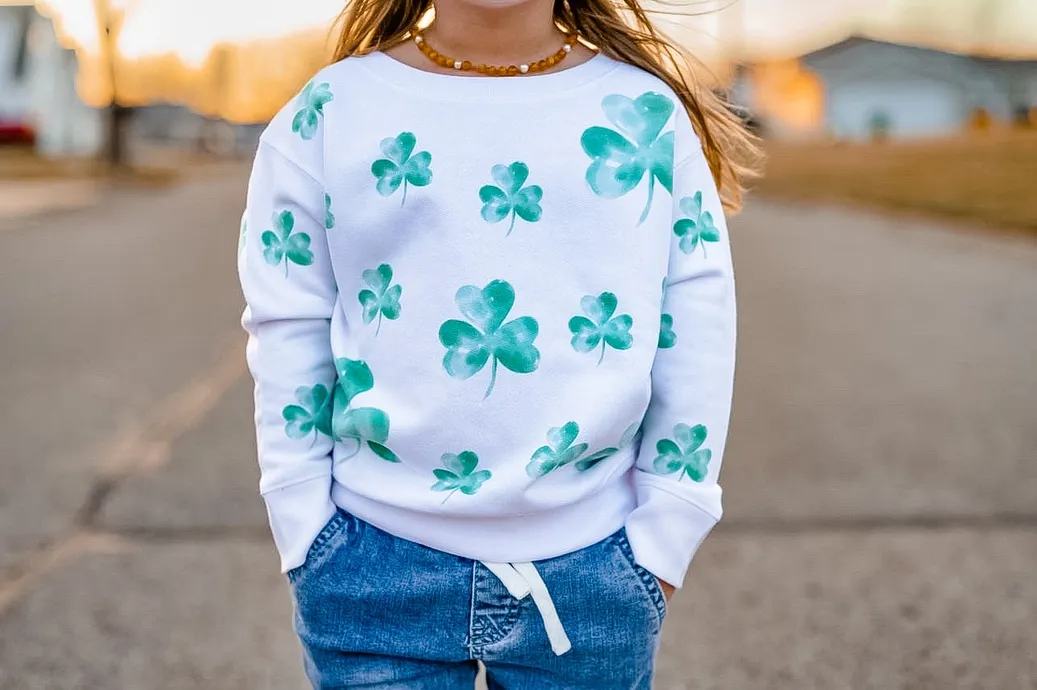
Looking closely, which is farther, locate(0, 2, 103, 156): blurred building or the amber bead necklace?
locate(0, 2, 103, 156): blurred building

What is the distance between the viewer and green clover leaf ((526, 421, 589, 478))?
1.47 metres

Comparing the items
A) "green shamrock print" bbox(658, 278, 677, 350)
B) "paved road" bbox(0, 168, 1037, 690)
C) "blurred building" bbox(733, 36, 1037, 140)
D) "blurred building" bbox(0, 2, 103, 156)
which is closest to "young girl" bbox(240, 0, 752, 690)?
"green shamrock print" bbox(658, 278, 677, 350)

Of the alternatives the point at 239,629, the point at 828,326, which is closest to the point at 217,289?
the point at 828,326

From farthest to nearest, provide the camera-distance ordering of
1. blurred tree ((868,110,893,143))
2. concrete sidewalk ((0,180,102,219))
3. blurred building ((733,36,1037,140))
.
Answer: blurred tree ((868,110,893,143)) → blurred building ((733,36,1037,140)) → concrete sidewalk ((0,180,102,219))

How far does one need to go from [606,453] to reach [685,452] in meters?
0.11

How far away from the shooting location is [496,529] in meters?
1.53

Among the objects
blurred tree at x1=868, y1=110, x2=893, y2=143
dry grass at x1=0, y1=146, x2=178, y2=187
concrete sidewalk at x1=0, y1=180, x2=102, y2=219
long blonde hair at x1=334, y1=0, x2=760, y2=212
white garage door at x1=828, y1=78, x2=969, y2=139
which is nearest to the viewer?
long blonde hair at x1=334, y1=0, x2=760, y2=212

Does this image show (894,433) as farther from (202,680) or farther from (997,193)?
(997,193)

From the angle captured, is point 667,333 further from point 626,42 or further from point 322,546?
point 322,546

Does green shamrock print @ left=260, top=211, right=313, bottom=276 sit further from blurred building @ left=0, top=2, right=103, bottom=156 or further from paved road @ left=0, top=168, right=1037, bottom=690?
blurred building @ left=0, top=2, right=103, bottom=156

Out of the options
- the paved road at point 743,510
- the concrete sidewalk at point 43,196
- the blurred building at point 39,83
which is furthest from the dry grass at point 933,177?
the blurred building at point 39,83

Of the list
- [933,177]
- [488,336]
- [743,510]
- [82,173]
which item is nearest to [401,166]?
[488,336]

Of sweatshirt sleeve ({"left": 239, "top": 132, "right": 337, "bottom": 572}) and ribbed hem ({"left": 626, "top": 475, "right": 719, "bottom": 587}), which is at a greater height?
sweatshirt sleeve ({"left": 239, "top": 132, "right": 337, "bottom": 572})

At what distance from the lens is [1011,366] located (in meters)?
5.26
